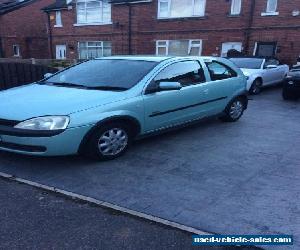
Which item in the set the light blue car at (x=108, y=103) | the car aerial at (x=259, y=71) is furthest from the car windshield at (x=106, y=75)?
the car aerial at (x=259, y=71)

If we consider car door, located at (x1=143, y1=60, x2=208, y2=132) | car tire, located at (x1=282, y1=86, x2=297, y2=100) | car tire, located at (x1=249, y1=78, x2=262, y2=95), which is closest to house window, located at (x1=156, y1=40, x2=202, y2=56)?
car tire, located at (x1=249, y1=78, x2=262, y2=95)

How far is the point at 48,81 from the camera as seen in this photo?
5746 millimetres

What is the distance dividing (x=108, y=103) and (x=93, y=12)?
21.1m

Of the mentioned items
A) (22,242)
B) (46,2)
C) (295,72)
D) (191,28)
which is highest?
(46,2)

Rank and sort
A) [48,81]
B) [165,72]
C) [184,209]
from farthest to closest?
[48,81], [165,72], [184,209]

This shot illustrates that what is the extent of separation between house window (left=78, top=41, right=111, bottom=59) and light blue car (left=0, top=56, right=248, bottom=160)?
1816cm

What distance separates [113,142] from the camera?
15.7 ft

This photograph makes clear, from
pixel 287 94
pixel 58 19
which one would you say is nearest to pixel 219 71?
pixel 287 94

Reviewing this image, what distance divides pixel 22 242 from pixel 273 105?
28.3 feet

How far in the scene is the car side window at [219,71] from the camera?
6355 millimetres

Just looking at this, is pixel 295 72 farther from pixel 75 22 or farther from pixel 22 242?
pixel 75 22

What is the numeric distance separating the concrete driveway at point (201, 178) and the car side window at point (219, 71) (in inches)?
44.3

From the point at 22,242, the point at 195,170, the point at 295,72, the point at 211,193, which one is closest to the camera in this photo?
the point at 22,242

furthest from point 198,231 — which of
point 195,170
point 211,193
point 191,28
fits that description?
point 191,28
